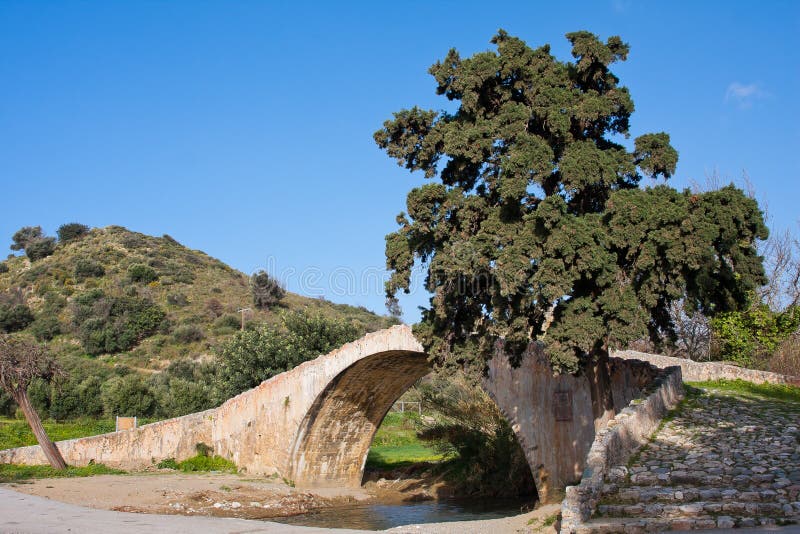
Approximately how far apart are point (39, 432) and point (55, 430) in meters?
10.1

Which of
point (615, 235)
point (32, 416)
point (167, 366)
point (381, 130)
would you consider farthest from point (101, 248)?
point (615, 235)

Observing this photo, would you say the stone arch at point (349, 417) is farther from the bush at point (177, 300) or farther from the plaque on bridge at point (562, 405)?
the bush at point (177, 300)

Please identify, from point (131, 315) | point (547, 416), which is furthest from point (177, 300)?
point (547, 416)

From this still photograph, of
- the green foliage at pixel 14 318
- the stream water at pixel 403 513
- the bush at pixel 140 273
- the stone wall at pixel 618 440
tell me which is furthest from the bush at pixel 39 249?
the stone wall at pixel 618 440

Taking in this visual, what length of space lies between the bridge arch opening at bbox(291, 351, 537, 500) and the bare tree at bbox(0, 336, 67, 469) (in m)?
7.56

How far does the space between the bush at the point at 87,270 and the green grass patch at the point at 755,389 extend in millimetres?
51644

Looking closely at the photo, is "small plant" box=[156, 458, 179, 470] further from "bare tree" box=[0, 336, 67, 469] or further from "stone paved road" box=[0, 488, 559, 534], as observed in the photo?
"stone paved road" box=[0, 488, 559, 534]

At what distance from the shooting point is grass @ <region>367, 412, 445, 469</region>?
30.0 metres

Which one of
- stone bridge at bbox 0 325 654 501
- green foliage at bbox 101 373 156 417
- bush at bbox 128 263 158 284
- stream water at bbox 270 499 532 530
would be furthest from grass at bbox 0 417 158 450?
bush at bbox 128 263 158 284

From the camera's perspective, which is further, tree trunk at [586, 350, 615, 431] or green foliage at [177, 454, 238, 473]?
green foliage at [177, 454, 238, 473]

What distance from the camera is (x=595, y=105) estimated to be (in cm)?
1389

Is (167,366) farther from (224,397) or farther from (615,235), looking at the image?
(615,235)

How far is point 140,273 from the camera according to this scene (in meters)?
60.5

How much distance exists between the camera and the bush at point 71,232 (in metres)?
69.6
